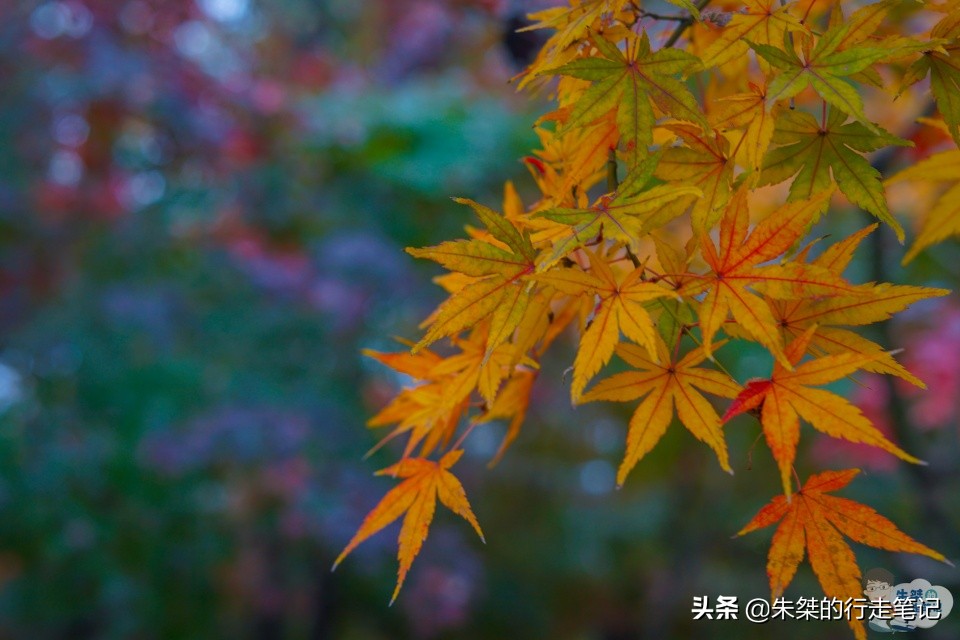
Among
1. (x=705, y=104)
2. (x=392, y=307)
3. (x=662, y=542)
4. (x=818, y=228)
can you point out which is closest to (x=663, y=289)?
(x=705, y=104)

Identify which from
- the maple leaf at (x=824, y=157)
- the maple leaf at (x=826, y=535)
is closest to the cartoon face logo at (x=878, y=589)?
the maple leaf at (x=826, y=535)

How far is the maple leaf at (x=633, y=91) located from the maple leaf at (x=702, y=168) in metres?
0.02

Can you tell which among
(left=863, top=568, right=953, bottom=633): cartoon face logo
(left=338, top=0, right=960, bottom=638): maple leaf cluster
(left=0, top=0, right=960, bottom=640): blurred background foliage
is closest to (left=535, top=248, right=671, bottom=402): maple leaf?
(left=338, top=0, right=960, bottom=638): maple leaf cluster

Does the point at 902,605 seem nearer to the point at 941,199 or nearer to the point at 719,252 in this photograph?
the point at 941,199

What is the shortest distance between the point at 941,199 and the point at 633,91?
1.06ft

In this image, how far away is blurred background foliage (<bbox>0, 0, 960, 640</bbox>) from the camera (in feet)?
7.79

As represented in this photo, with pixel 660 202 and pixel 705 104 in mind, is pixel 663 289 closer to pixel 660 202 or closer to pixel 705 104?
pixel 660 202

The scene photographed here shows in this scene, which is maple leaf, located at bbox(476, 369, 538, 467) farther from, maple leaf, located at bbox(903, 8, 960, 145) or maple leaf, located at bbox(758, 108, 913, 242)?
maple leaf, located at bbox(903, 8, 960, 145)

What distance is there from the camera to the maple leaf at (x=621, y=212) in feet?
1.61

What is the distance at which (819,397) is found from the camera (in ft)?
1.59

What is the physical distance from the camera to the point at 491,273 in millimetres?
523

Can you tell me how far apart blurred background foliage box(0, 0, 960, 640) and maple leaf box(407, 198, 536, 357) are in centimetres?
159

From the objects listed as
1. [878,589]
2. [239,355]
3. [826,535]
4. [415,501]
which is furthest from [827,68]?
[239,355]

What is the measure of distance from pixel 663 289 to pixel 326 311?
7.00ft
